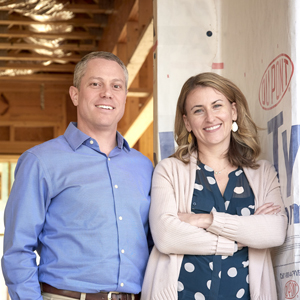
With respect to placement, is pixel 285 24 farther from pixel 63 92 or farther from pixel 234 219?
pixel 63 92

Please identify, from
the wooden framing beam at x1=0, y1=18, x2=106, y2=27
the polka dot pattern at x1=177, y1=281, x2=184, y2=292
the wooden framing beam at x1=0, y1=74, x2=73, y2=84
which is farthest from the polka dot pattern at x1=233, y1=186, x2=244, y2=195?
the wooden framing beam at x1=0, y1=74, x2=73, y2=84

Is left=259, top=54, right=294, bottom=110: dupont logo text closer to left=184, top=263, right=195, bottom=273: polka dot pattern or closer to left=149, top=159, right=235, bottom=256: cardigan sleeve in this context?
left=149, top=159, right=235, bottom=256: cardigan sleeve

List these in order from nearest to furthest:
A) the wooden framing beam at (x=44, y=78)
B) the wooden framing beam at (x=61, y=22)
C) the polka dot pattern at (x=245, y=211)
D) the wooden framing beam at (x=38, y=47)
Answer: the polka dot pattern at (x=245, y=211), the wooden framing beam at (x=61, y=22), the wooden framing beam at (x=38, y=47), the wooden framing beam at (x=44, y=78)

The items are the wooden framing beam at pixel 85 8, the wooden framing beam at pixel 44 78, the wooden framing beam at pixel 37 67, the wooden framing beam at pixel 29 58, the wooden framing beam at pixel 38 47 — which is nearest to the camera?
the wooden framing beam at pixel 85 8

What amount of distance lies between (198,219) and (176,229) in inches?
4.3

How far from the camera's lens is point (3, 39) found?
7.80 metres

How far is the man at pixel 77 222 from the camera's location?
217cm

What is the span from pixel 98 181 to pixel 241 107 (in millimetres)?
786

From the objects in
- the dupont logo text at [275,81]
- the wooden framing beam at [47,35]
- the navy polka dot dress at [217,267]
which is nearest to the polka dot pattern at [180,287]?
the navy polka dot dress at [217,267]

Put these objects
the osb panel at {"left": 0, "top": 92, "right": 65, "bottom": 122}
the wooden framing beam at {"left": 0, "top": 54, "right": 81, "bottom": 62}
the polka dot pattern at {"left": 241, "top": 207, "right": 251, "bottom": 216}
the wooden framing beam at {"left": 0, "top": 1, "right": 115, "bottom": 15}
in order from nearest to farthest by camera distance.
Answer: the polka dot pattern at {"left": 241, "top": 207, "right": 251, "bottom": 216} → the wooden framing beam at {"left": 0, "top": 1, "right": 115, "bottom": 15} → the wooden framing beam at {"left": 0, "top": 54, "right": 81, "bottom": 62} → the osb panel at {"left": 0, "top": 92, "right": 65, "bottom": 122}

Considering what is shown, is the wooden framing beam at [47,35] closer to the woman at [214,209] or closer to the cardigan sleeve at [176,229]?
the woman at [214,209]

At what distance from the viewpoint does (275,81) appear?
2455mm

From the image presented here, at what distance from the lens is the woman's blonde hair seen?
2.47 metres

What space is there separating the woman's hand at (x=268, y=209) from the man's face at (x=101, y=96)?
0.78m
